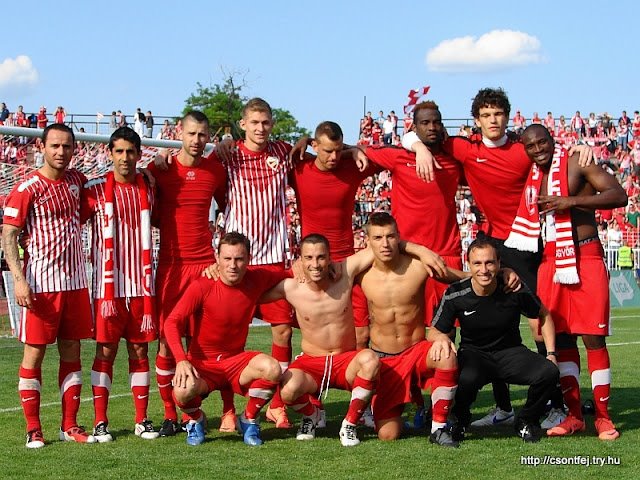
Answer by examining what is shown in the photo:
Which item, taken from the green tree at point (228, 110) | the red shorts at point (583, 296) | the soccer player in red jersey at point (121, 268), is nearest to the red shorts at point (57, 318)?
the soccer player in red jersey at point (121, 268)

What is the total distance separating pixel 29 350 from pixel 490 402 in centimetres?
407

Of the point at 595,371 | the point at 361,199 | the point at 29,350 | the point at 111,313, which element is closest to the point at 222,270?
the point at 111,313

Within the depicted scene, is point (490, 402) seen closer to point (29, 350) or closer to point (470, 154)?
point (470, 154)

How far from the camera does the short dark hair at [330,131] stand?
7.61m

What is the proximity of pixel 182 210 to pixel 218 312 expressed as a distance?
886mm

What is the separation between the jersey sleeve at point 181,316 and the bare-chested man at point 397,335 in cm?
122

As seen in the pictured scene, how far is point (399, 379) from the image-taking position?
270 inches

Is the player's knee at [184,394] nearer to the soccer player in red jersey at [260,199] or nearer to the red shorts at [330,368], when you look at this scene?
the red shorts at [330,368]

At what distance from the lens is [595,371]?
7086 mm

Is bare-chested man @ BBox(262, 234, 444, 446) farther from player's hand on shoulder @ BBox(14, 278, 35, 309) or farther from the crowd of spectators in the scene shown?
the crowd of spectators

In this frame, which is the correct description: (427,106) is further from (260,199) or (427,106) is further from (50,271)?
(50,271)

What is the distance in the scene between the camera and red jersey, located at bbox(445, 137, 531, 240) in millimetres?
7242

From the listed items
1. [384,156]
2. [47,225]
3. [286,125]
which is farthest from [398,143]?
[286,125]

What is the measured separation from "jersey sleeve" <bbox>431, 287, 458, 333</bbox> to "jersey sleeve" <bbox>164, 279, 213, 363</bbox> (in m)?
1.69
